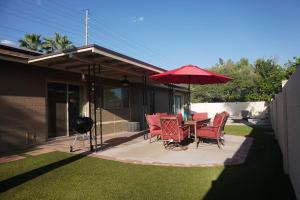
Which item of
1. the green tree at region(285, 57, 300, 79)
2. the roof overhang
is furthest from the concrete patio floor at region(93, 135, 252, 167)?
the green tree at region(285, 57, 300, 79)

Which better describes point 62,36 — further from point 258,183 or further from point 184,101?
point 258,183

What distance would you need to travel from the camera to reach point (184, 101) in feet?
78.6

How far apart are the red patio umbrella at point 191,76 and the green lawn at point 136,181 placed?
318 centimetres

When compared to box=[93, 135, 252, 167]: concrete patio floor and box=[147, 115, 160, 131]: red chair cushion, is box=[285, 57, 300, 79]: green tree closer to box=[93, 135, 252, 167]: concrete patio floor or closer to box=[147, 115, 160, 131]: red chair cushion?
box=[93, 135, 252, 167]: concrete patio floor

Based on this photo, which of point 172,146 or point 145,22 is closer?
point 172,146

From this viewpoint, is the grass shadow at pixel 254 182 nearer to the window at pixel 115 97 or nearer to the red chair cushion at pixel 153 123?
the red chair cushion at pixel 153 123

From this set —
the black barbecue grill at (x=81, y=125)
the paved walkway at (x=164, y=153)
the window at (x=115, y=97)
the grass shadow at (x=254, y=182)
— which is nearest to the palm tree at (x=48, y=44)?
the window at (x=115, y=97)

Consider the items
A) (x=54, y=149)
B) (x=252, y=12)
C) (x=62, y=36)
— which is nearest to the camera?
(x=54, y=149)

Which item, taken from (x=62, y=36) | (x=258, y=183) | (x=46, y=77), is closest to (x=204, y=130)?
(x=258, y=183)

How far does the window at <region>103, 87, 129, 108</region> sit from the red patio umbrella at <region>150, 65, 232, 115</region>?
3186 mm

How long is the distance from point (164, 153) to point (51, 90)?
4.88 metres

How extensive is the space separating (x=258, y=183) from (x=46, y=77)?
7.37 m

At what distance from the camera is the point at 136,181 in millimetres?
4508

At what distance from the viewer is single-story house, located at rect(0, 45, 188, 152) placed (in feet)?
23.7
